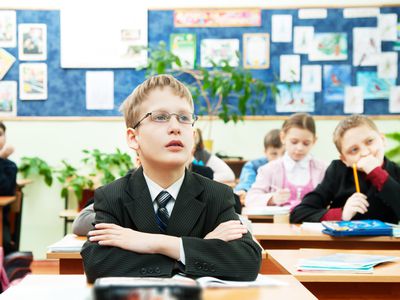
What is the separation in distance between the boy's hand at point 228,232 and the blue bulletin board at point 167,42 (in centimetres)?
445

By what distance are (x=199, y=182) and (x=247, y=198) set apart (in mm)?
2124

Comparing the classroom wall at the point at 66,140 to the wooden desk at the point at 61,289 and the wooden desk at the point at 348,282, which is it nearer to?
the wooden desk at the point at 348,282

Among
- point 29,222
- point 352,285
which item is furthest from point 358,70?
point 352,285

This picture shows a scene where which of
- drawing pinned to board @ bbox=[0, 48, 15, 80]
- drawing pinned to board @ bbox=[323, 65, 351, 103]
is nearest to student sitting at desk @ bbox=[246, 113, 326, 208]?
drawing pinned to board @ bbox=[323, 65, 351, 103]

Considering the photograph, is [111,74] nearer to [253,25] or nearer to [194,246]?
[253,25]

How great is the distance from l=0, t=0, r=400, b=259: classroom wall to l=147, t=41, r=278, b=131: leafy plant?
222mm

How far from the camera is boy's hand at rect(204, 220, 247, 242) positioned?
1494 mm

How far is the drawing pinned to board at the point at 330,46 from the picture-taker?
5.90 meters

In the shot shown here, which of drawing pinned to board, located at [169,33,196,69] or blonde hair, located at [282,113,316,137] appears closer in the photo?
blonde hair, located at [282,113,316,137]

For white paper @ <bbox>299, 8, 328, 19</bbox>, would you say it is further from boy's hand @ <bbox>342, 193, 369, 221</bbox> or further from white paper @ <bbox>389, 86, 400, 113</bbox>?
boy's hand @ <bbox>342, 193, 369, 221</bbox>

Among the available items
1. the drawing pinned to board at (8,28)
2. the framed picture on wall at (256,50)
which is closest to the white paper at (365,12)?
the framed picture on wall at (256,50)

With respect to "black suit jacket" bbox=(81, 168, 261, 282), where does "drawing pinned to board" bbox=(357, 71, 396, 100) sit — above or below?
above

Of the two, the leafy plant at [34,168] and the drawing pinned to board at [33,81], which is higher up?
the drawing pinned to board at [33,81]

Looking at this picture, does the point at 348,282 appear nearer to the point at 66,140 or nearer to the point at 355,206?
the point at 355,206
